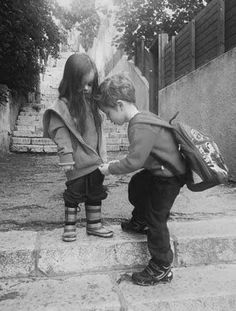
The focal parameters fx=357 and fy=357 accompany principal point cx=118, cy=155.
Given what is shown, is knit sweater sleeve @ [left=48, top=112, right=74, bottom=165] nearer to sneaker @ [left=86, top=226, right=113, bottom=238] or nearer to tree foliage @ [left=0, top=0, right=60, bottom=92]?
sneaker @ [left=86, top=226, right=113, bottom=238]

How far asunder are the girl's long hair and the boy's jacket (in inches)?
1.9

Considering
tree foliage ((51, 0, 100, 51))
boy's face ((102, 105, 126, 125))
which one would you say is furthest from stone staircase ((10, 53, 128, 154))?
tree foliage ((51, 0, 100, 51))

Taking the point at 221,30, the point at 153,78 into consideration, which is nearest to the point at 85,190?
the point at 221,30

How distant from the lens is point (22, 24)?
6.61 meters

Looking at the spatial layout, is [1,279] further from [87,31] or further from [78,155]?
[87,31]

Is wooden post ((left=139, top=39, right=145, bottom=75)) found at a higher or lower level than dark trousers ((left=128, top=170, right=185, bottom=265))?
higher

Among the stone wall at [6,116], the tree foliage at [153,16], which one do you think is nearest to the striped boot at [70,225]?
the stone wall at [6,116]

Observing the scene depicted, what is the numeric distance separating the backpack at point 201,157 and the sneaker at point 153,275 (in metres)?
0.54

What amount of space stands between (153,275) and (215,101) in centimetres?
314

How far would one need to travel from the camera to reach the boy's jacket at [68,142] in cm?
235

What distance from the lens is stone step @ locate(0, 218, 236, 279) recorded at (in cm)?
231

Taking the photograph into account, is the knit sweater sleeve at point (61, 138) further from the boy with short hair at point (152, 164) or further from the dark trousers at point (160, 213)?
the dark trousers at point (160, 213)

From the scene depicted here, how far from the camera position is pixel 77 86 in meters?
2.39

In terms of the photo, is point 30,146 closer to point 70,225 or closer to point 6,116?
point 6,116
